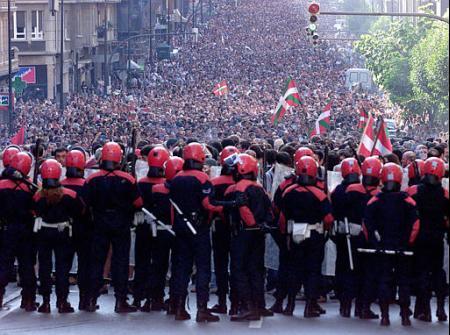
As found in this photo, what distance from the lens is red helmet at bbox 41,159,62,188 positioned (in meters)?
16.8

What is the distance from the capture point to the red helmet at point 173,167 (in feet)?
56.2

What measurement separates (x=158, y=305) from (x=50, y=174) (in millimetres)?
1934

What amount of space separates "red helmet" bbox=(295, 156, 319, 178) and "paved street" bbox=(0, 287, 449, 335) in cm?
157

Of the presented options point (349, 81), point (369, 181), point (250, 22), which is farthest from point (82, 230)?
point (250, 22)

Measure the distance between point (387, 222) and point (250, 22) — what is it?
392 feet

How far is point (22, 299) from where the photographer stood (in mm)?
17469

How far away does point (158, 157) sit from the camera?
17422 mm

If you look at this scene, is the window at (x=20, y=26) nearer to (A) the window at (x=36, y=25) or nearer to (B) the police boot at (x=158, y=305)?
(A) the window at (x=36, y=25)

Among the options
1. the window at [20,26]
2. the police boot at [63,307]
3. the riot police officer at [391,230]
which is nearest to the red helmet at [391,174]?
the riot police officer at [391,230]

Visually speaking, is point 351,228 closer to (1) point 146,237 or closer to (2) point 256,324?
(2) point 256,324

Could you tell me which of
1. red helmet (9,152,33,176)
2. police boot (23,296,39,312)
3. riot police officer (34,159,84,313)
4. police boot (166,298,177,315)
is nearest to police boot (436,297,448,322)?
police boot (166,298,177,315)

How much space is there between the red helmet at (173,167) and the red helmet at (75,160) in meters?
0.98

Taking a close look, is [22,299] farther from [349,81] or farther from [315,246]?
[349,81]

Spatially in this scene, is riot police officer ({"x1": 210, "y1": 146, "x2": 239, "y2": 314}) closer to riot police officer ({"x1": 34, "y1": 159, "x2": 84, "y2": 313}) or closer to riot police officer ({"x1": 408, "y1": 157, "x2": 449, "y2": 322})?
riot police officer ({"x1": 34, "y1": 159, "x2": 84, "y2": 313})
